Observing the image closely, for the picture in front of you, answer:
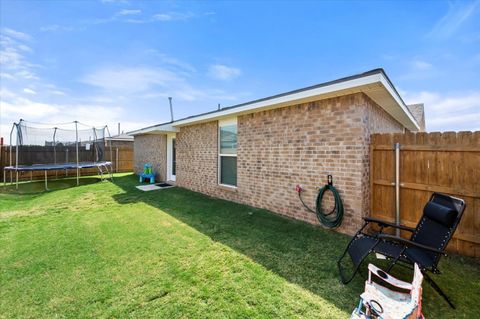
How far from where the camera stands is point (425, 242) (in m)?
2.68

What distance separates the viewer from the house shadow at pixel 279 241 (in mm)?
2453

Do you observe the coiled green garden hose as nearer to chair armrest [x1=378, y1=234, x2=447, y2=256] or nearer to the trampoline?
chair armrest [x1=378, y1=234, x2=447, y2=256]

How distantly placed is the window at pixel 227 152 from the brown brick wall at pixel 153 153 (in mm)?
4665

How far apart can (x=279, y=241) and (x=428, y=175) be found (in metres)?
2.78

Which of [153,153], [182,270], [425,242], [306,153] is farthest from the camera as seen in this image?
[153,153]

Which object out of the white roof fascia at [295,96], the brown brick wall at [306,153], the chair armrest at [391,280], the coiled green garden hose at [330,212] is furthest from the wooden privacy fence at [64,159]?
the chair armrest at [391,280]

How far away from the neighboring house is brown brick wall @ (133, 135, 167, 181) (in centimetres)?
348

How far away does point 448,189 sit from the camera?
3.37 meters

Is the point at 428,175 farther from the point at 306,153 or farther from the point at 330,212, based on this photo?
the point at 306,153

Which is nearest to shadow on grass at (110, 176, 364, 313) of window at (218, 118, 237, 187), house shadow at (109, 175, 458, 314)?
house shadow at (109, 175, 458, 314)

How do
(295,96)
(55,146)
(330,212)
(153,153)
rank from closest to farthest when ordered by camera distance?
(330,212) < (295,96) < (153,153) < (55,146)

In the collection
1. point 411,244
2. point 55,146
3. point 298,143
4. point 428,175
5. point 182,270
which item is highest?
point 55,146

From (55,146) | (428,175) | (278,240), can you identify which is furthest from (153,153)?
(428,175)

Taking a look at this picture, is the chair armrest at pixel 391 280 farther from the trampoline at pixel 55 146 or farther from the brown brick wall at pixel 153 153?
the trampoline at pixel 55 146
